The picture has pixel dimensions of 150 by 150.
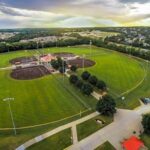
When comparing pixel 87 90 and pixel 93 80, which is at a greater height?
pixel 93 80

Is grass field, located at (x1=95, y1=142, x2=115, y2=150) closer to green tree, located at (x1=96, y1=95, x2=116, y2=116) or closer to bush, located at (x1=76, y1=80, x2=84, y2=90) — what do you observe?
green tree, located at (x1=96, y1=95, x2=116, y2=116)

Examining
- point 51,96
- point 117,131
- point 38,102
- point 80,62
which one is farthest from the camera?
point 80,62

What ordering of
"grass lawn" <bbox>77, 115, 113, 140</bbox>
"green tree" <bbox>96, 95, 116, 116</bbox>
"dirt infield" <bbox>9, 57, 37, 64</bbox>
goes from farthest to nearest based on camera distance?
"dirt infield" <bbox>9, 57, 37, 64</bbox> < "green tree" <bbox>96, 95, 116, 116</bbox> < "grass lawn" <bbox>77, 115, 113, 140</bbox>

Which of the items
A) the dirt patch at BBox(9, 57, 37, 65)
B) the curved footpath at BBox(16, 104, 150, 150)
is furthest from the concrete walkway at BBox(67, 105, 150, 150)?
the dirt patch at BBox(9, 57, 37, 65)

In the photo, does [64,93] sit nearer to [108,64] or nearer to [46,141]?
[46,141]

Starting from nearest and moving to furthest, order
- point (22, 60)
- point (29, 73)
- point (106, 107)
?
point (106, 107)
point (29, 73)
point (22, 60)

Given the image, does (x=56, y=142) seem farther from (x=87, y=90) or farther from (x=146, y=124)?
(x=87, y=90)

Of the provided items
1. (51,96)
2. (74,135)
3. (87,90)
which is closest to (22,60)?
(51,96)
